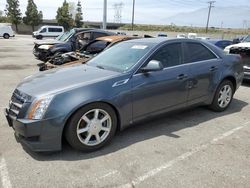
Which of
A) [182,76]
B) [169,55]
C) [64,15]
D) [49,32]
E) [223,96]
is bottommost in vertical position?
[49,32]

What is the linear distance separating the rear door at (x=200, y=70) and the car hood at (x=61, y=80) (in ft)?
4.96

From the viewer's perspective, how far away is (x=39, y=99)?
3.32m

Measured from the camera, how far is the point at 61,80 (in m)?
3.79

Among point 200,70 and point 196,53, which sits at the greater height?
point 196,53

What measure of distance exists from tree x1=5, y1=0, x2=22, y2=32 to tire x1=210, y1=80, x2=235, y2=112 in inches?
2466

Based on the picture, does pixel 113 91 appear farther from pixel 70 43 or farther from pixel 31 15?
pixel 31 15

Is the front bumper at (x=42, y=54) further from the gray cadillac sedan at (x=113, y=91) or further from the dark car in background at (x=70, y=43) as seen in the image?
the gray cadillac sedan at (x=113, y=91)

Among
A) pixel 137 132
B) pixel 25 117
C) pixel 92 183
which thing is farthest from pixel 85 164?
pixel 137 132

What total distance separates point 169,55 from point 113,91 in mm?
1364

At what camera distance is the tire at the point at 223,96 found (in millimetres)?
5266

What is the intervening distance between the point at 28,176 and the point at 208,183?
205 centimetres

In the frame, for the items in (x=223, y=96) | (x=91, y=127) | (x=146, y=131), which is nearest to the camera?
(x=91, y=127)

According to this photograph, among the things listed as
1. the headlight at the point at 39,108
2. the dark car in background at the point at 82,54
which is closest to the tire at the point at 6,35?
the dark car in background at the point at 82,54

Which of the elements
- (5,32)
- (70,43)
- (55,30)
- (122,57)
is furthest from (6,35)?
(122,57)
